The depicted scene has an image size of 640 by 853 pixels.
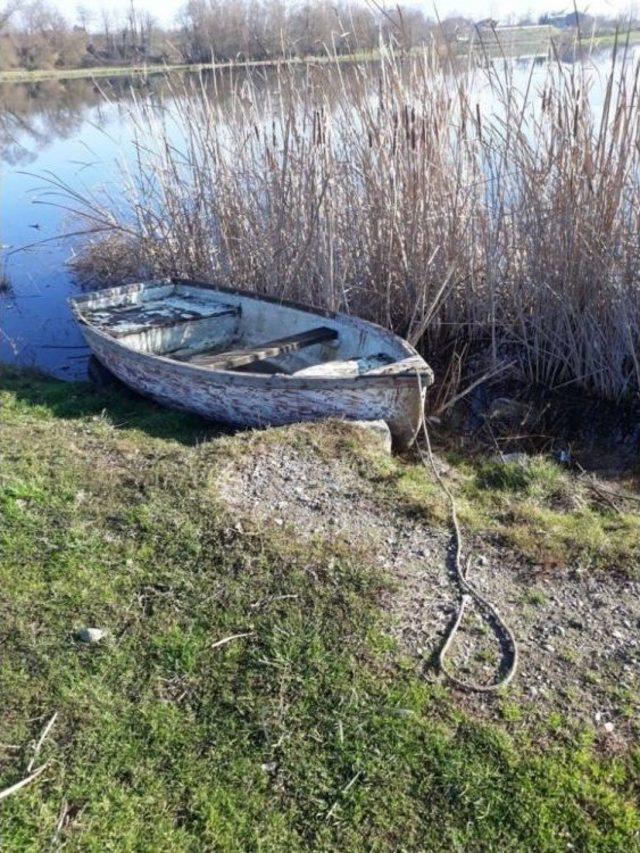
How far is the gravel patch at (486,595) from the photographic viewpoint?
2691 millimetres

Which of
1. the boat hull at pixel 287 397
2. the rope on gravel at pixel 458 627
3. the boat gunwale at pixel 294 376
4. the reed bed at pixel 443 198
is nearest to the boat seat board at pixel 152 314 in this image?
the boat gunwale at pixel 294 376

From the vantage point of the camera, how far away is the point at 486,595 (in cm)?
321

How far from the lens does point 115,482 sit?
391cm

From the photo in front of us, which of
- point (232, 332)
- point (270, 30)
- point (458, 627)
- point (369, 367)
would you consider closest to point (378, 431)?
point (369, 367)

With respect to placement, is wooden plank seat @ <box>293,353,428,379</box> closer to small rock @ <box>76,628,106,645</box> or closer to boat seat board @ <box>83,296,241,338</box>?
boat seat board @ <box>83,296,241,338</box>

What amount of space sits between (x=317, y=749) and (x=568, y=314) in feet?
13.8

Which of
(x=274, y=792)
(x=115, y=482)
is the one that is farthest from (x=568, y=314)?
(x=274, y=792)

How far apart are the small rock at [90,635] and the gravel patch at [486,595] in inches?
37.5

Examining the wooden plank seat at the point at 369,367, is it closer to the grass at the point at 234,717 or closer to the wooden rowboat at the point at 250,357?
the wooden rowboat at the point at 250,357

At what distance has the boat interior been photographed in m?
5.45

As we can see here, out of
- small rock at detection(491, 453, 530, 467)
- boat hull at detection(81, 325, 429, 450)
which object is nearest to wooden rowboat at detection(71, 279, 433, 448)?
boat hull at detection(81, 325, 429, 450)

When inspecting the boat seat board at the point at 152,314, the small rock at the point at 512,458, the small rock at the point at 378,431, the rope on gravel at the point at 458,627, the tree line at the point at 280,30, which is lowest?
the small rock at the point at 512,458

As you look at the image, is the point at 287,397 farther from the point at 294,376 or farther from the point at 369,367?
the point at 369,367

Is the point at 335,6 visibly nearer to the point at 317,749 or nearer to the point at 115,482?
the point at 115,482
